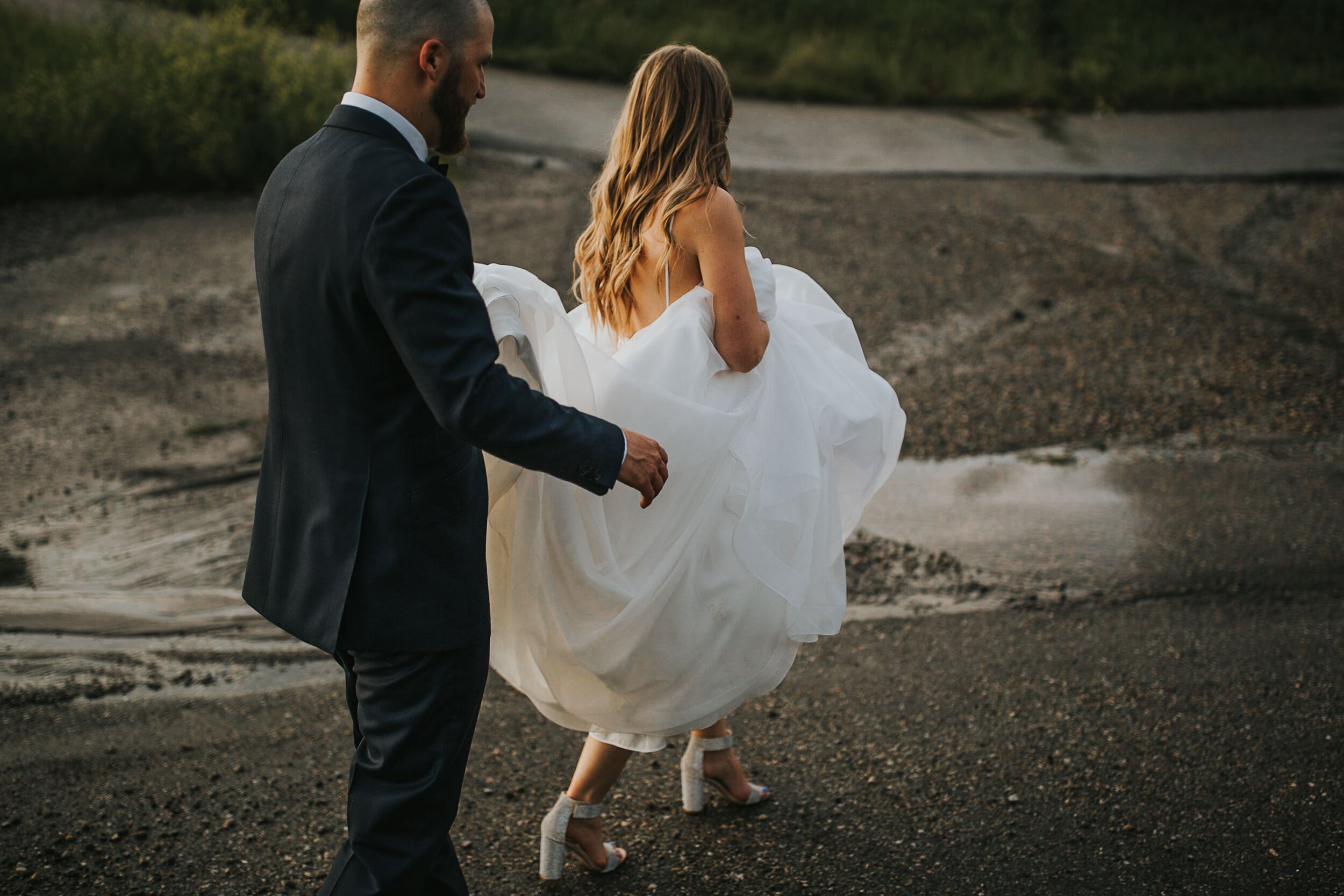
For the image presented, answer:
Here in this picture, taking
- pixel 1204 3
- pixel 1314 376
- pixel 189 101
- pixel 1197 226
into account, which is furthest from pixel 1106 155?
pixel 189 101

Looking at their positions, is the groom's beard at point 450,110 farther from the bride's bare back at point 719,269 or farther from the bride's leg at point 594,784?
the bride's leg at point 594,784

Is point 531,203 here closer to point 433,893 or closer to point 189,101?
point 189,101

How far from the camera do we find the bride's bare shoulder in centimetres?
287

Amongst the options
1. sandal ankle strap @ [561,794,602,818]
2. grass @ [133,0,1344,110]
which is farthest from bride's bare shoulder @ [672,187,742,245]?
grass @ [133,0,1344,110]

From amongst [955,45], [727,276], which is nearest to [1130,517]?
[727,276]

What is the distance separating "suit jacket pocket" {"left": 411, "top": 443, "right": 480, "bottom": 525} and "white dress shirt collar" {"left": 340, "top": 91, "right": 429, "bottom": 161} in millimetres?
648

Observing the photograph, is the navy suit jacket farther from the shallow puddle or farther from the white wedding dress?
the shallow puddle

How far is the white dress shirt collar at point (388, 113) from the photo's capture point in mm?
2242

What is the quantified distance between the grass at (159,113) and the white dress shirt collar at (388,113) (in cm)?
796

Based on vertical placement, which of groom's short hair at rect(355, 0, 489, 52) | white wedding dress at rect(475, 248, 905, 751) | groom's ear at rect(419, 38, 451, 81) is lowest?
white wedding dress at rect(475, 248, 905, 751)

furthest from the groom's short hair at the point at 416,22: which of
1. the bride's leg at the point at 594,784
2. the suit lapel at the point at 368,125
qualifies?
the bride's leg at the point at 594,784

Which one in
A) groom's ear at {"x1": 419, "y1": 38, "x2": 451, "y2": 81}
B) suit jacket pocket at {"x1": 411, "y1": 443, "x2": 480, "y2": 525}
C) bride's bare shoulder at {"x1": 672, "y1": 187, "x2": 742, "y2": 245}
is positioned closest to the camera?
groom's ear at {"x1": 419, "y1": 38, "x2": 451, "y2": 81}

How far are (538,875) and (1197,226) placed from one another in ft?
26.3

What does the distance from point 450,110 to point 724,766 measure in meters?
2.04
